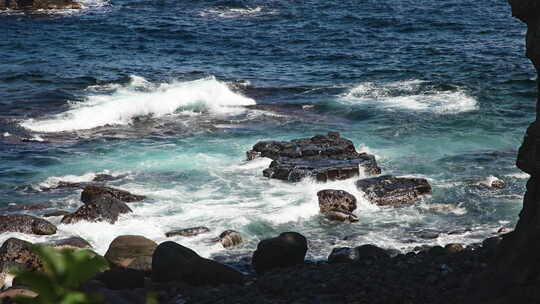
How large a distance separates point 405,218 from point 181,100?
14040 millimetres

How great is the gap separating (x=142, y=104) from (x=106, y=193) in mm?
10717

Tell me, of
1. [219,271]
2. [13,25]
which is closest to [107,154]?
[219,271]

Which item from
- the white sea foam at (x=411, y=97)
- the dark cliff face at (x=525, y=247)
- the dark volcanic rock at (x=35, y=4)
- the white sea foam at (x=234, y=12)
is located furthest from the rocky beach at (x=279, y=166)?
the dark volcanic rock at (x=35, y=4)

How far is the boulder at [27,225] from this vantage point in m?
16.3

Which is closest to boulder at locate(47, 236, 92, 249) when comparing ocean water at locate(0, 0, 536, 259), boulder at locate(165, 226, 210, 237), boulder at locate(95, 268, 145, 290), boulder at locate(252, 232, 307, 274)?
ocean water at locate(0, 0, 536, 259)

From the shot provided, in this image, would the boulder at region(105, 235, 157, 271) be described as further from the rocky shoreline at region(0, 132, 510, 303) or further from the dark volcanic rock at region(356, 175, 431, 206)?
the dark volcanic rock at region(356, 175, 431, 206)

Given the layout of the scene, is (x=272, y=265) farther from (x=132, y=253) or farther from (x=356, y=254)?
(x=132, y=253)

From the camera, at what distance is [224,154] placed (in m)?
22.9

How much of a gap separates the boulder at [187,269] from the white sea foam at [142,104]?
14.1 metres

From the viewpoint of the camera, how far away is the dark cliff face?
24.0 ft

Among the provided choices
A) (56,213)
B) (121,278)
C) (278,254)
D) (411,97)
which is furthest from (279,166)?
(411,97)

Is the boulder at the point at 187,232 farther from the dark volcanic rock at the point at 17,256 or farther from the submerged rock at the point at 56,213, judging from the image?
the dark volcanic rock at the point at 17,256

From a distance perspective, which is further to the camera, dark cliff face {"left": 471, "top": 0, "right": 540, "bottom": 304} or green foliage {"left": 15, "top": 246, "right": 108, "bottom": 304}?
dark cliff face {"left": 471, "top": 0, "right": 540, "bottom": 304}

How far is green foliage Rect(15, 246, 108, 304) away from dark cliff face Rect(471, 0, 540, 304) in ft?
19.4
